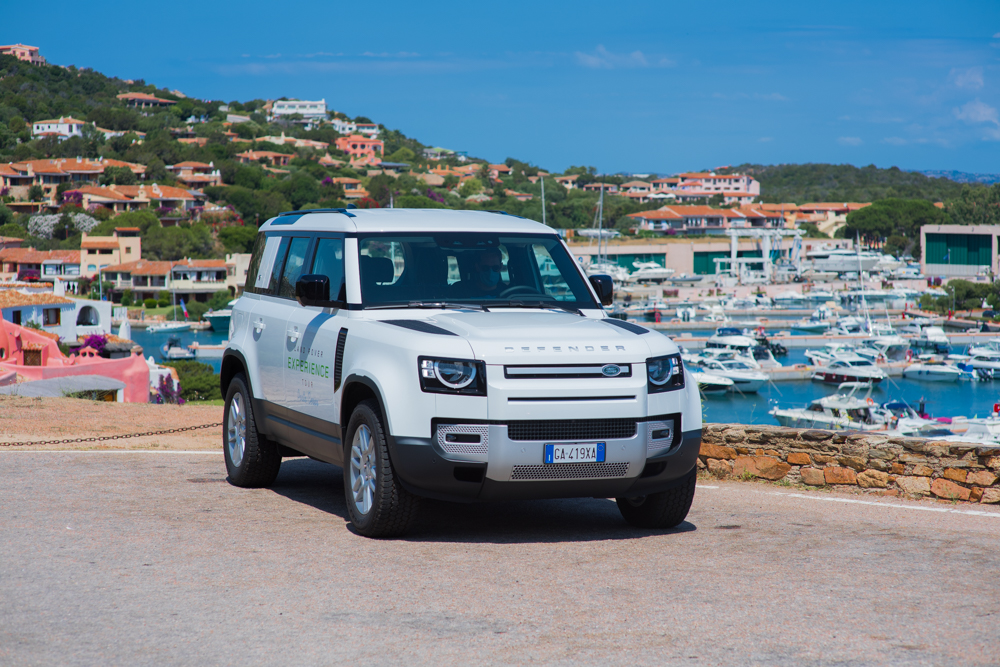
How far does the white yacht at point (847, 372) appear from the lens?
65.9 metres

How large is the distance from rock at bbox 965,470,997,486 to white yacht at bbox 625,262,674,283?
419ft

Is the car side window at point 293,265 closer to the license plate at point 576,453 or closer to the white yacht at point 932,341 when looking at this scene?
the license plate at point 576,453

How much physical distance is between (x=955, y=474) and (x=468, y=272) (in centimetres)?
435

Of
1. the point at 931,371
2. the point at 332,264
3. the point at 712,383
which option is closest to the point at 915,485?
the point at 332,264

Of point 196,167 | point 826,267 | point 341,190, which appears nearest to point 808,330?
point 826,267

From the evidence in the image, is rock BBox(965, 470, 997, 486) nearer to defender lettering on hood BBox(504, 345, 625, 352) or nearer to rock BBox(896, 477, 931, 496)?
rock BBox(896, 477, 931, 496)

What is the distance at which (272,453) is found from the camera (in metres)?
8.92

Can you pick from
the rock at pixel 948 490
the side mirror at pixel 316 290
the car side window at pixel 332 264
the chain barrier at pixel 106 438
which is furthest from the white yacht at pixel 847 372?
the side mirror at pixel 316 290

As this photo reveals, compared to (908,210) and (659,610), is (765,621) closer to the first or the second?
(659,610)

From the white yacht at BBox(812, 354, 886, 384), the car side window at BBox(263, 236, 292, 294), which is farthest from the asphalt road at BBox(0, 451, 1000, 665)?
the white yacht at BBox(812, 354, 886, 384)

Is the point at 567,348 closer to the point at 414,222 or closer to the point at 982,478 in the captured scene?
the point at 414,222

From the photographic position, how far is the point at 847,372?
66312 millimetres

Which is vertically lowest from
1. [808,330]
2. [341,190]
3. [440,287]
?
[808,330]

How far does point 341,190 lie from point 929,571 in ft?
565
